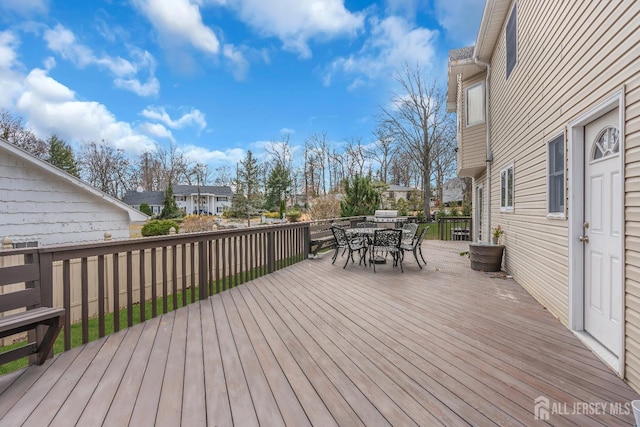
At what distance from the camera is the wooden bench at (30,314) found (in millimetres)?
1974

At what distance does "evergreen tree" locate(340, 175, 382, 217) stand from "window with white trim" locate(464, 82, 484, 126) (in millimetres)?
5399

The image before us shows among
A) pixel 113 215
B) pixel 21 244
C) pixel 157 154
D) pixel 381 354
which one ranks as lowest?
pixel 381 354

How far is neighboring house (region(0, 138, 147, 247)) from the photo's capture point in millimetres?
4816

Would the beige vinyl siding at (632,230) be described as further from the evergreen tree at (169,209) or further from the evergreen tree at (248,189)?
the evergreen tree at (169,209)

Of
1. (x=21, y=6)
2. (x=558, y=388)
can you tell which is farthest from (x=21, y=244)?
(x=558, y=388)

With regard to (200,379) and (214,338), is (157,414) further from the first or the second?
(214,338)

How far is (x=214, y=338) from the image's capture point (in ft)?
8.86

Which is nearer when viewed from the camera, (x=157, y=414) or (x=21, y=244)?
(x=157, y=414)

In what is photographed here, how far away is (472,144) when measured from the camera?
7.50 metres

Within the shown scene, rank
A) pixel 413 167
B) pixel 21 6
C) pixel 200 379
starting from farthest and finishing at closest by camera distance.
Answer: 1. pixel 413 167
2. pixel 21 6
3. pixel 200 379

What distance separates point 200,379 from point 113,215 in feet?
19.5

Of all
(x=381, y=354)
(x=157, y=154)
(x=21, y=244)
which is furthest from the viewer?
(x=157, y=154)

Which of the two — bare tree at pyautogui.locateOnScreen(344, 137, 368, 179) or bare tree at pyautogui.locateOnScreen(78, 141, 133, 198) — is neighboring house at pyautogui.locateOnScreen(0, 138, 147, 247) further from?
bare tree at pyautogui.locateOnScreen(78, 141, 133, 198)

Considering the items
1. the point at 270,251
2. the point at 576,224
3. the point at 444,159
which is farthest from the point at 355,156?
the point at 576,224
